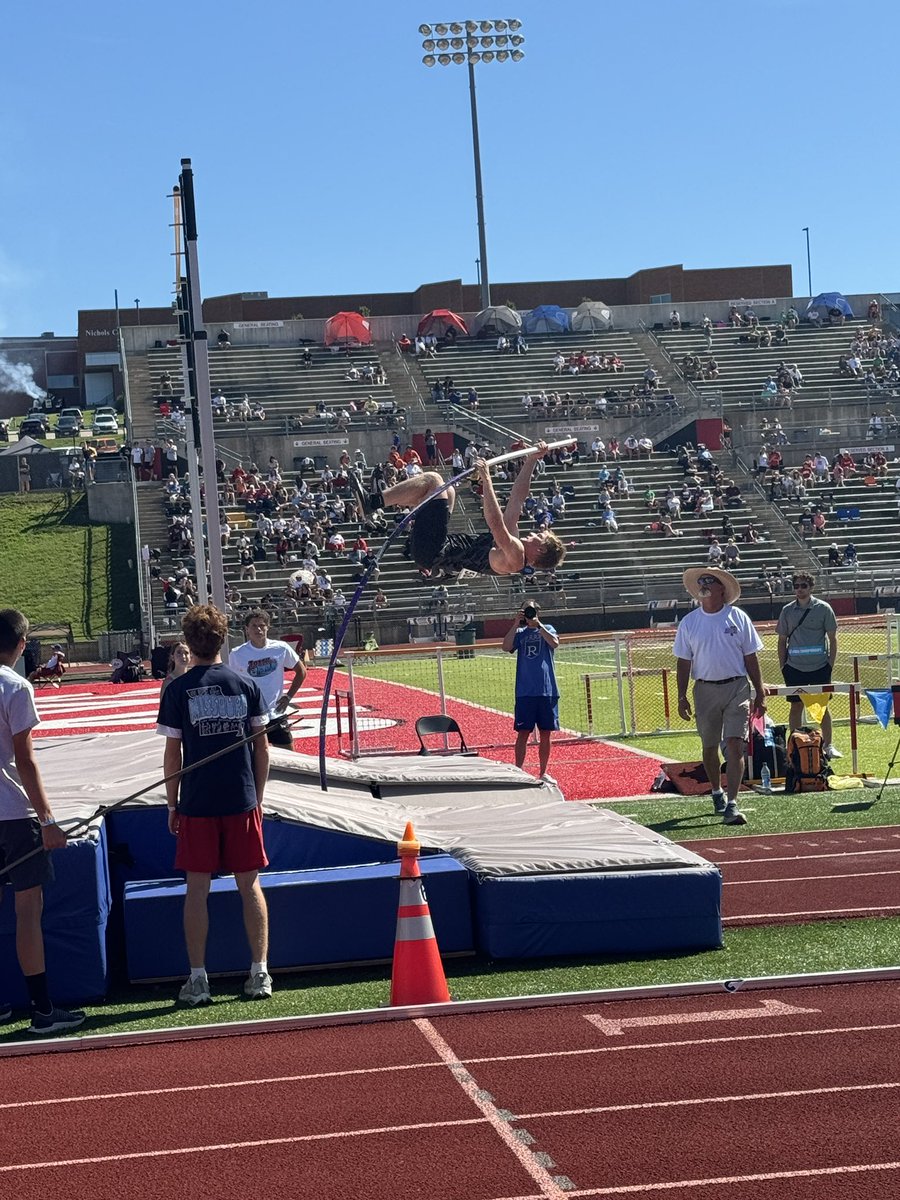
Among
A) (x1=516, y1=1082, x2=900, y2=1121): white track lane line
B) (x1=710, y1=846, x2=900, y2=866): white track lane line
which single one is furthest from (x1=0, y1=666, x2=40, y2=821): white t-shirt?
(x1=710, y1=846, x2=900, y2=866): white track lane line

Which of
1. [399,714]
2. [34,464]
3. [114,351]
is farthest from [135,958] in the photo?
[114,351]

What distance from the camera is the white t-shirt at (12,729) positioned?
610 centimetres

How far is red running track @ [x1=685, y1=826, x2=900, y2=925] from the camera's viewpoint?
308 inches

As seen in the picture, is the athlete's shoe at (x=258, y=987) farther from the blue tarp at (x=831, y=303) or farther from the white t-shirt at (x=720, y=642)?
the blue tarp at (x=831, y=303)

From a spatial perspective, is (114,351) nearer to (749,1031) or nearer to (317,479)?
(317,479)

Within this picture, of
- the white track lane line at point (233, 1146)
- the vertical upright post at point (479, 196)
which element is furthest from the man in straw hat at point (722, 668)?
the vertical upright post at point (479, 196)

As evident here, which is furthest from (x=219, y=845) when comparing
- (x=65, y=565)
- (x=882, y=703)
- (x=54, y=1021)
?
(x=65, y=565)

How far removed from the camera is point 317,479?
4291 cm

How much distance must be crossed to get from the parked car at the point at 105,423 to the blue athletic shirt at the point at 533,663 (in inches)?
2199

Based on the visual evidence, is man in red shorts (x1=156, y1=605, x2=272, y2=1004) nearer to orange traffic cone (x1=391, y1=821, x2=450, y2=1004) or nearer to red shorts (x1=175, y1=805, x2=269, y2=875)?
red shorts (x1=175, y1=805, x2=269, y2=875)

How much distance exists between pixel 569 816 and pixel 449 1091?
346 centimetres

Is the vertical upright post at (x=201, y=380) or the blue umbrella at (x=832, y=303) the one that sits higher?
the blue umbrella at (x=832, y=303)

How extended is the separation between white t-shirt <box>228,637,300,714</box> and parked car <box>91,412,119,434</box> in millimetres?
56938

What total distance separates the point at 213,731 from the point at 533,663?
20.8 feet
